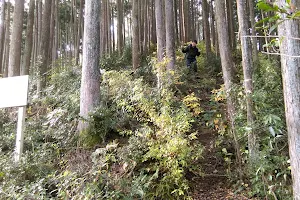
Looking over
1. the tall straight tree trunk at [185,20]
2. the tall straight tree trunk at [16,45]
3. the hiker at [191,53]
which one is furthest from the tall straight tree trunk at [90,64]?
the tall straight tree trunk at [185,20]

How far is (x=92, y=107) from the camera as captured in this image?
634cm

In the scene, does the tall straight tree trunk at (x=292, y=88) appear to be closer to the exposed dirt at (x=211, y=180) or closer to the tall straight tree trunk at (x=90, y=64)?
the exposed dirt at (x=211, y=180)

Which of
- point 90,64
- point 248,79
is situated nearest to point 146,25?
point 90,64

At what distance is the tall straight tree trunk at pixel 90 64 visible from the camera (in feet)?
21.0

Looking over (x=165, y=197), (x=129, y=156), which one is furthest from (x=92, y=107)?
(x=165, y=197)

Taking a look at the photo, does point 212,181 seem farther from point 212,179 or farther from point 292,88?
point 292,88

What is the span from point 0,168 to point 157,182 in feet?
9.79

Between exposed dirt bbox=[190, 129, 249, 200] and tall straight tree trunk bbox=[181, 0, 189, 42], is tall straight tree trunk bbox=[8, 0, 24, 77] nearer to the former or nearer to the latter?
exposed dirt bbox=[190, 129, 249, 200]

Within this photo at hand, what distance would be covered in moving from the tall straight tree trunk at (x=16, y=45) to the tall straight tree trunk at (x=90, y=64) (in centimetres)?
343

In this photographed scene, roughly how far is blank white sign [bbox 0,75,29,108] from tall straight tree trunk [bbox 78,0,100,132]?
1356 millimetres

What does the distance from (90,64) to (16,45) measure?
12.6ft

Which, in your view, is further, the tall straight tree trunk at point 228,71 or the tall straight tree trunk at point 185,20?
the tall straight tree trunk at point 185,20

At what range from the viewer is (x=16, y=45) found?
877cm

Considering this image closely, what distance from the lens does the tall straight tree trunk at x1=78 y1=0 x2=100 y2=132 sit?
6.41 metres
